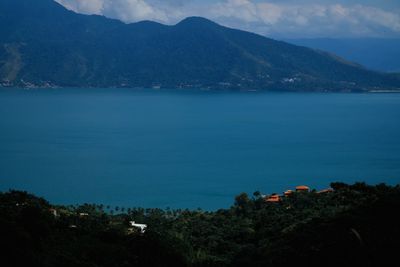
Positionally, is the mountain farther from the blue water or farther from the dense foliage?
the dense foliage

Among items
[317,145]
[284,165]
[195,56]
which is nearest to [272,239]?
[284,165]

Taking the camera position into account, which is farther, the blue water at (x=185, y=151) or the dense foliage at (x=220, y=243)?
the blue water at (x=185, y=151)

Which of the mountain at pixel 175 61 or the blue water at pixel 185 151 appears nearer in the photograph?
the blue water at pixel 185 151

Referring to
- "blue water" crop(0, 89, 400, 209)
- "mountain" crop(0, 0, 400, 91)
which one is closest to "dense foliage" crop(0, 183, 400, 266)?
"blue water" crop(0, 89, 400, 209)

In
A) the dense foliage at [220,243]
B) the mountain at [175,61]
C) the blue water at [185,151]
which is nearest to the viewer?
the dense foliage at [220,243]

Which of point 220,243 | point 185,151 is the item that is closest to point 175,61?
point 185,151

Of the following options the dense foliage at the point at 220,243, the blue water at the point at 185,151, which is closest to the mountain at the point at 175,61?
the blue water at the point at 185,151

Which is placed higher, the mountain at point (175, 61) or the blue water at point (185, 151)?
the mountain at point (175, 61)

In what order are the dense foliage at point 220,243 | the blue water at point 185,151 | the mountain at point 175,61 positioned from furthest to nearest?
the mountain at point 175,61 → the blue water at point 185,151 → the dense foliage at point 220,243

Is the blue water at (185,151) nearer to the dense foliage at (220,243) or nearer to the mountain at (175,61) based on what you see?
the dense foliage at (220,243)
